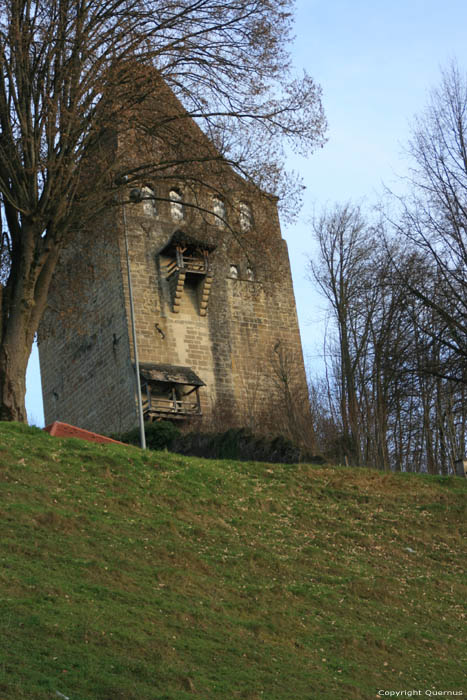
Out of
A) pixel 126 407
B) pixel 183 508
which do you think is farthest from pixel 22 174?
pixel 126 407

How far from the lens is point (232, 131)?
19.0 m

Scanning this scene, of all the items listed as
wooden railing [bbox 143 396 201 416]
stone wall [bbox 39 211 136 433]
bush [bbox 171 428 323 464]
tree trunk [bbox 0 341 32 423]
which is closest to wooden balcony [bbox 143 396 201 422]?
wooden railing [bbox 143 396 201 416]

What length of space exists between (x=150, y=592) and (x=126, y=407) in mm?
25826

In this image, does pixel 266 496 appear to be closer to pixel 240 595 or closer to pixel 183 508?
pixel 183 508

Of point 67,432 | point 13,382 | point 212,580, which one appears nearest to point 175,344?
point 67,432

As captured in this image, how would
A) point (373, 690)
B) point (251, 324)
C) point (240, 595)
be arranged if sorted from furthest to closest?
point (251, 324) < point (240, 595) < point (373, 690)

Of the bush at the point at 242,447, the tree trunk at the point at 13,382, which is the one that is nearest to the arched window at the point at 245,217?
the tree trunk at the point at 13,382

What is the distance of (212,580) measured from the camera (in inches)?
439

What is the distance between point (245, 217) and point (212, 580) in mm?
9894

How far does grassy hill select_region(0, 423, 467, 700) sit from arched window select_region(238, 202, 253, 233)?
4882 millimetres

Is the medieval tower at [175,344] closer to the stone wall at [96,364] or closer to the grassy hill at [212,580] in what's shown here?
the stone wall at [96,364]

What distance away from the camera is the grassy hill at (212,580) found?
8.39 meters

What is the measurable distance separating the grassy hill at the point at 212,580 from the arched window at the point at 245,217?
4.88 m

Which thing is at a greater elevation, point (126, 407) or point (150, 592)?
point (126, 407)
